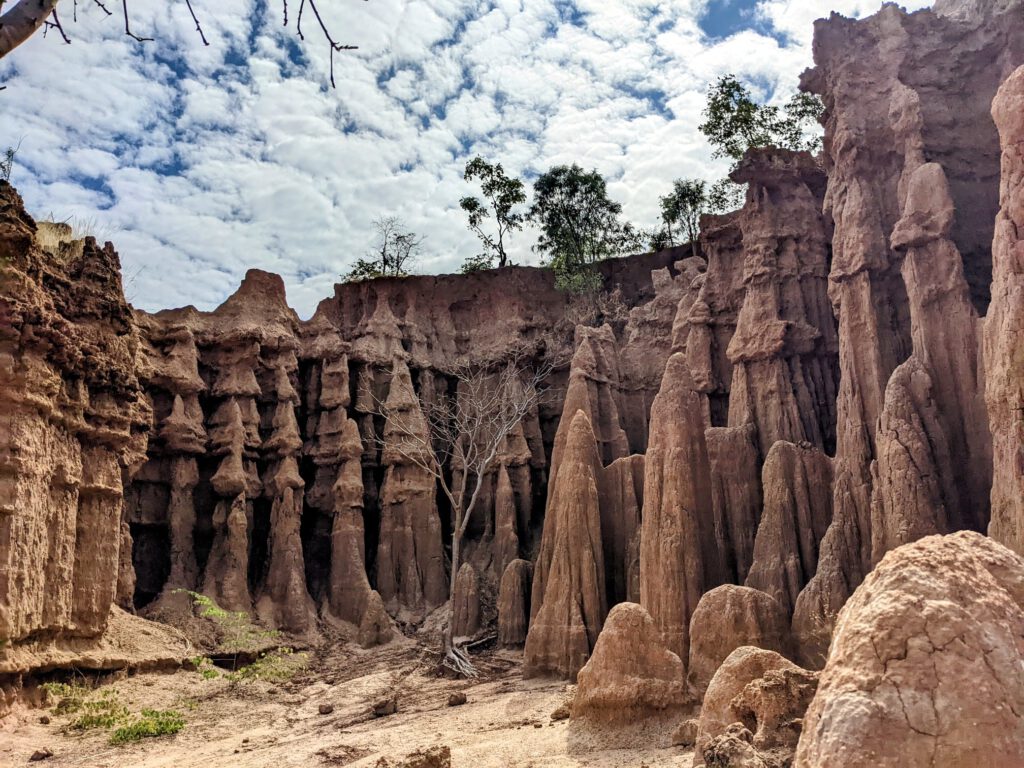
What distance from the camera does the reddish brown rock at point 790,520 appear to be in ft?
55.2

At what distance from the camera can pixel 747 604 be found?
13609mm

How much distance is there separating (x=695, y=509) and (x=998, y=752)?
1391cm

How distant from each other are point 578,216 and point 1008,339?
26186 millimetres

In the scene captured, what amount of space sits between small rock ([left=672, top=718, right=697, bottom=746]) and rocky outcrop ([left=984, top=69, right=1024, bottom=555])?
5.28m

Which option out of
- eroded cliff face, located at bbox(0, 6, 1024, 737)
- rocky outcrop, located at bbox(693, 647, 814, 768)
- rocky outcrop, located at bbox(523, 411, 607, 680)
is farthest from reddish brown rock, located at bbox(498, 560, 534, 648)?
rocky outcrop, located at bbox(693, 647, 814, 768)

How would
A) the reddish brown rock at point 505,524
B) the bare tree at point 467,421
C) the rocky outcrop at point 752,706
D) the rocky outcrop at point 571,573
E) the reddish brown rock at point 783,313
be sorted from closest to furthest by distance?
the rocky outcrop at point 752,706 < the rocky outcrop at point 571,573 < the reddish brown rock at point 783,313 < the reddish brown rock at point 505,524 < the bare tree at point 467,421

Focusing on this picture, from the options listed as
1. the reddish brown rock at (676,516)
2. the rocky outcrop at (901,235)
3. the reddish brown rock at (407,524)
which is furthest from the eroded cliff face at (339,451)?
the rocky outcrop at (901,235)

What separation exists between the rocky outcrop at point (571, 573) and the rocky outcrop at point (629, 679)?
6241 mm

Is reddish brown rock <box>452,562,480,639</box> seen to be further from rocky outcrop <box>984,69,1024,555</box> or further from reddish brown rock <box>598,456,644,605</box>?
rocky outcrop <box>984,69,1024,555</box>

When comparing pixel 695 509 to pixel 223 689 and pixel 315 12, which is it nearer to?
pixel 223 689

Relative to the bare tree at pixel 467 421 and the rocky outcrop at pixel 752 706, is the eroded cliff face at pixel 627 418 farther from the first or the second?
the rocky outcrop at pixel 752 706

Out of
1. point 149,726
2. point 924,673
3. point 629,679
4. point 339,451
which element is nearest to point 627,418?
point 339,451

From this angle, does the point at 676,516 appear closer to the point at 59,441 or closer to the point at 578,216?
the point at 59,441

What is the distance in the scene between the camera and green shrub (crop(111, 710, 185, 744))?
1377cm
